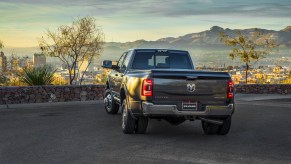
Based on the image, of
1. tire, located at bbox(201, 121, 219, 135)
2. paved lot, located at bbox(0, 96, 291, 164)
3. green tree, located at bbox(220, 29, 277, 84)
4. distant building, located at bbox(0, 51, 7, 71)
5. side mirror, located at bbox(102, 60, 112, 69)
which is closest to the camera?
paved lot, located at bbox(0, 96, 291, 164)

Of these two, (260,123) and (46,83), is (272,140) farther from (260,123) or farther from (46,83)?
(46,83)

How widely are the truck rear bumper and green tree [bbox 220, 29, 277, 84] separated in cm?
2460

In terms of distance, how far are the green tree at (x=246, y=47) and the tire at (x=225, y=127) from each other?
23849mm

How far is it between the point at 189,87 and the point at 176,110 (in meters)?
0.55

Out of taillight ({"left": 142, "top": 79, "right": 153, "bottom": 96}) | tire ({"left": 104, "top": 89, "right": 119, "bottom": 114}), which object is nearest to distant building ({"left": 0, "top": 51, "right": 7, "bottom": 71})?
tire ({"left": 104, "top": 89, "right": 119, "bottom": 114})

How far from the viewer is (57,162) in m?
8.62

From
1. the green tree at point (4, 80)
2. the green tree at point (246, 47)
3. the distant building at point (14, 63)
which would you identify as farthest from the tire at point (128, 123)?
the green tree at point (246, 47)

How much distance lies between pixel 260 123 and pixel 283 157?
5214 millimetres

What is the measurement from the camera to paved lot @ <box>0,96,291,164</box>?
907 centimetres

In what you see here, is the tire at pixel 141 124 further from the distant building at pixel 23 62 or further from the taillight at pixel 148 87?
the distant building at pixel 23 62

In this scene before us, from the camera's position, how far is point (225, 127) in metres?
11.8

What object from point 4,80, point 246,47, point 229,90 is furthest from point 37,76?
point 246,47

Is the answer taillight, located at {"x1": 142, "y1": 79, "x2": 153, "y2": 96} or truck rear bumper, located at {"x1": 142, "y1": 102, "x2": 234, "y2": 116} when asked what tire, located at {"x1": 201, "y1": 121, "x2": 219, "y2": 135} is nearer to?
truck rear bumper, located at {"x1": 142, "y1": 102, "x2": 234, "y2": 116}

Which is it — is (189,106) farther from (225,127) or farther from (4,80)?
(4,80)
